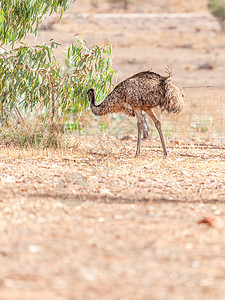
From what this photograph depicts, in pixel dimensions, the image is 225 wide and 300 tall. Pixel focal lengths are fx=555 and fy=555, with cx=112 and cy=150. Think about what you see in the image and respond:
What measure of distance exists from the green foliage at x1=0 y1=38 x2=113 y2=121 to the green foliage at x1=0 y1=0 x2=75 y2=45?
36cm

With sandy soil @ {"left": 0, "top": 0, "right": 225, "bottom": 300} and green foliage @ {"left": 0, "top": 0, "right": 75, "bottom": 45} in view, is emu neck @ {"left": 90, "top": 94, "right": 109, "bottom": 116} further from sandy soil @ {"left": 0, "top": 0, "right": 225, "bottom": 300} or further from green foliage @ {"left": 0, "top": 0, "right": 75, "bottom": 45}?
green foliage @ {"left": 0, "top": 0, "right": 75, "bottom": 45}

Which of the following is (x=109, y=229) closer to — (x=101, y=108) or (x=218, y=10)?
(x=101, y=108)

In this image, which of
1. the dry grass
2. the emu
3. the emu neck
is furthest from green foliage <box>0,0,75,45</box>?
the dry grass

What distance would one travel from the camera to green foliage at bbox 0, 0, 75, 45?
934 centimetres

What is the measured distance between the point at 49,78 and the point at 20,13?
4.09 ft

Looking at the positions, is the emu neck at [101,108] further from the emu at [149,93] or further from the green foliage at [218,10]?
the green foliage at [218,10]

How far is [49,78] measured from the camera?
950cm

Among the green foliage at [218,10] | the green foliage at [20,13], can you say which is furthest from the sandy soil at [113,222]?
the green foliage at [218,10]

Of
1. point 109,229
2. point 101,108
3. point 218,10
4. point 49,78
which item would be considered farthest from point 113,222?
point 218,10

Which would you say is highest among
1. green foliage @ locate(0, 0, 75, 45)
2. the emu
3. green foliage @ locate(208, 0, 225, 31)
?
green foliage @ locate(208, 0, 225, 31)

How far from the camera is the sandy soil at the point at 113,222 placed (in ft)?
11.6

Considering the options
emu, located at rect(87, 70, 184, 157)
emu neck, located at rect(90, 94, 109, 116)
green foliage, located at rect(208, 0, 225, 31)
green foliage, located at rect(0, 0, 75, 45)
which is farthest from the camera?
green foliage, located at rect(208, 0, 225, 31)

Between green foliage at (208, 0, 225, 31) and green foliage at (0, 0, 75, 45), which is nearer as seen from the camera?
green foliage at (0, 0, 75, 45)

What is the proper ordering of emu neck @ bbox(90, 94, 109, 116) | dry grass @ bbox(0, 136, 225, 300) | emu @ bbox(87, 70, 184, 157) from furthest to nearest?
emu neck @ bbox(90, 94, 109, 116) → emu @ bbox(87, 70, 184, 157) → dry grass @ bbox(0, 136, 225, 300)
